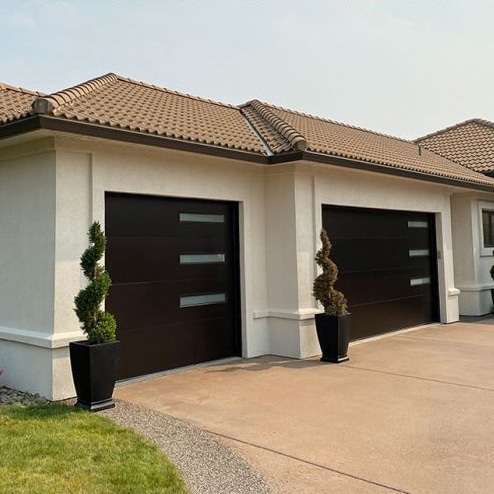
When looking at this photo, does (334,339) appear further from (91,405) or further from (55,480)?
(55,480)

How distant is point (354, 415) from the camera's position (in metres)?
5.48

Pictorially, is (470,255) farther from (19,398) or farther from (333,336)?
(19,398)

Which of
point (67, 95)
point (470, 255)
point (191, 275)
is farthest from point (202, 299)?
point (470, 255)

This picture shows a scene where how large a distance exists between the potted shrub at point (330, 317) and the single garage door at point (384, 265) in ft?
4.54

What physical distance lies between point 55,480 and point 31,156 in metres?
4.34

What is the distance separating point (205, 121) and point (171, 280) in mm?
3115

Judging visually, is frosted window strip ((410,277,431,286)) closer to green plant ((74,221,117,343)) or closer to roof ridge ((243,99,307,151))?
roof ridge ((243,99,307,151))

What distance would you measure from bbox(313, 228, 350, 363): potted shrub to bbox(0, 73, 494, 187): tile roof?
1.83 m

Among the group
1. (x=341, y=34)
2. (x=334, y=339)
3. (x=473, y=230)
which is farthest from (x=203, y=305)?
(x=473, y=230)

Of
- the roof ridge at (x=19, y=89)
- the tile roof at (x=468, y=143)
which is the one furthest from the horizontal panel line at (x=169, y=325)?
the tile roof at (x=468, y=143)

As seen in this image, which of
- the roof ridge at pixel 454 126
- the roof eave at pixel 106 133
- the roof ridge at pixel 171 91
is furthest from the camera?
the roof ridge at pixel 454 126

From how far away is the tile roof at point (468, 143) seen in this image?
51.9ft

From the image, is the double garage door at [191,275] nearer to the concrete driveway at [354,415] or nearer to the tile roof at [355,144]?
the concrete driveway at [354,415]

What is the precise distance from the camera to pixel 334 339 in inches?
316
